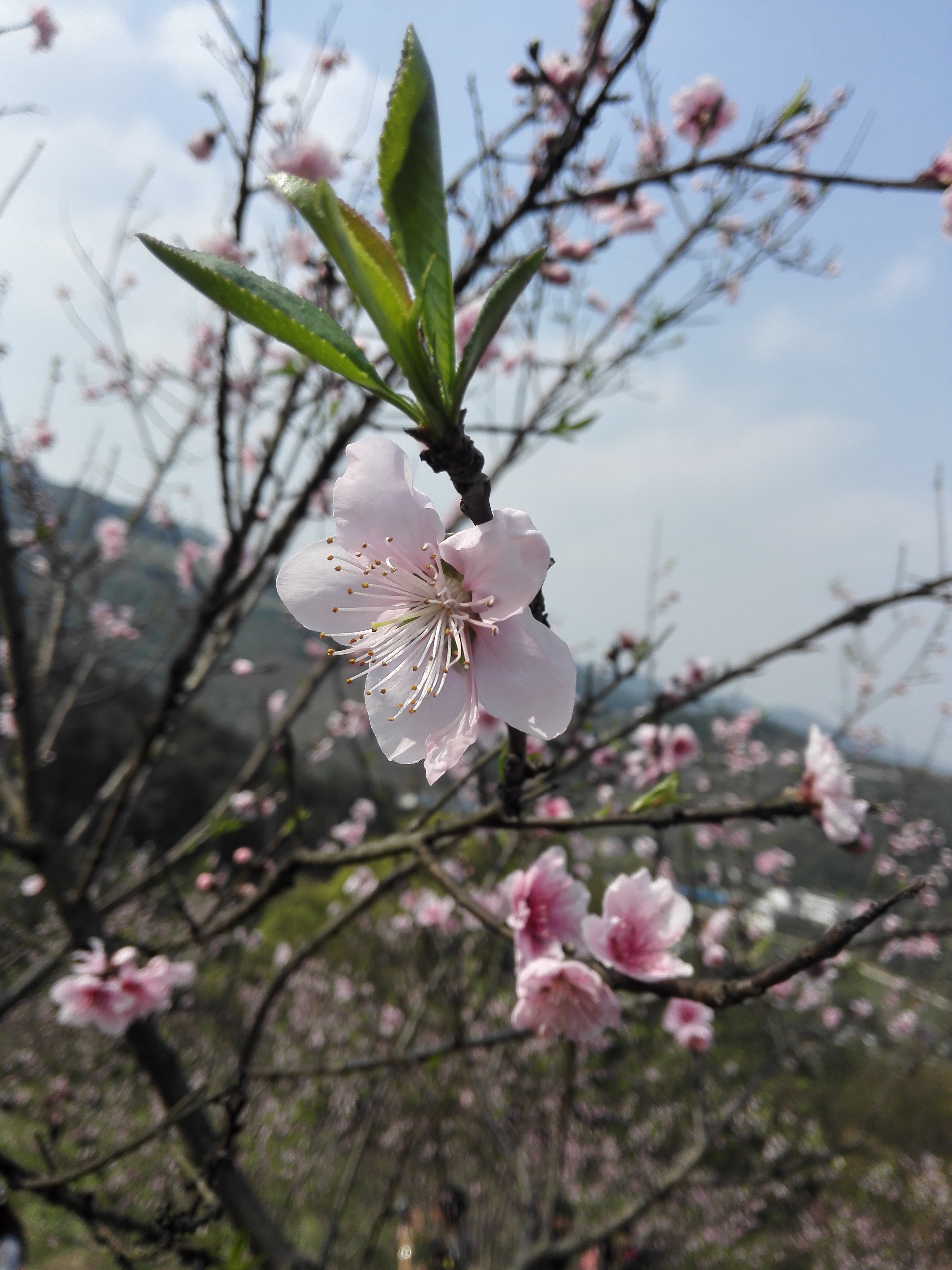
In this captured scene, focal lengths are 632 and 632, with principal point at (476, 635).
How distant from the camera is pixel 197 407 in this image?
3883 mm

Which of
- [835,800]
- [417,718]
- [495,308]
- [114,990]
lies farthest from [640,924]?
[114,990]

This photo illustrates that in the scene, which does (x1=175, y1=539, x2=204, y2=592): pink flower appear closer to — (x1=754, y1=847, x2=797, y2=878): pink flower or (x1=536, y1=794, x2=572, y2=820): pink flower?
(x1=536, y1=794, x2=572, y2=820): pink flower

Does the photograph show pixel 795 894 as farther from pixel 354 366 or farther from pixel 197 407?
pixel 354 366

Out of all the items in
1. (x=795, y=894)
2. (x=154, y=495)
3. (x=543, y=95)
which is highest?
(x=543, y=95)

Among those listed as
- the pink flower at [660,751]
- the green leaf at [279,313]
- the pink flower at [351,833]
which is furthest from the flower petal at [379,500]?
the pink flower at [351,833]

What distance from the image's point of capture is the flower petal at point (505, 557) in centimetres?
63

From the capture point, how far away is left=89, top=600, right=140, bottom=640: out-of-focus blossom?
4.87m

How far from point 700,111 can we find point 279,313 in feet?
9.96

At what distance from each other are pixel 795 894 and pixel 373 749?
6393 mm

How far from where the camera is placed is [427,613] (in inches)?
35.2

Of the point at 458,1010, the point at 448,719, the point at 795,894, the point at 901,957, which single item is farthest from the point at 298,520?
the point at 901,957

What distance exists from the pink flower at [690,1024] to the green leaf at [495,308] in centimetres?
175

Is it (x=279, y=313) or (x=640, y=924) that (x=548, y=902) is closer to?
(x=640, y=924)

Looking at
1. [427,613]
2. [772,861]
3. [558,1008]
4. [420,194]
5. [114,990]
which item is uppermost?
[420,194]
